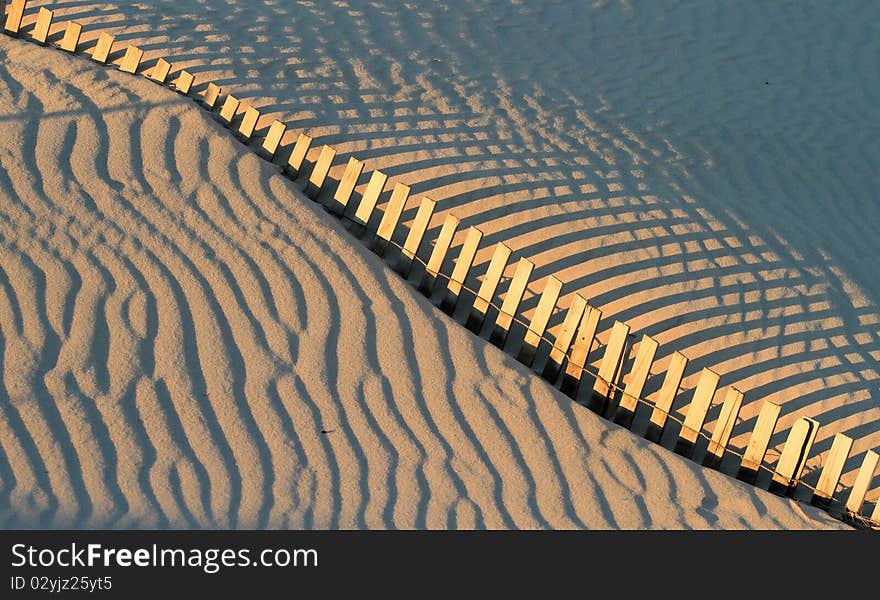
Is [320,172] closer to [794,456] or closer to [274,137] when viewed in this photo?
[274,137]

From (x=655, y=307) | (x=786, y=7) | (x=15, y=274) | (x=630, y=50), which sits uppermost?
(x=786, y=7)

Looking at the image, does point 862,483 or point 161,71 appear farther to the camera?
point 161,71

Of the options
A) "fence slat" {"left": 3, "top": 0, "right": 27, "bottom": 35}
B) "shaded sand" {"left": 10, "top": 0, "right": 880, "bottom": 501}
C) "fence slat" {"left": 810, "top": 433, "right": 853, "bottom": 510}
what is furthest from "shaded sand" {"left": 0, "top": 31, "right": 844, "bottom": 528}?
"fence slat" {"left": 3, "top": 0, "right": 27, "bottom": 35}

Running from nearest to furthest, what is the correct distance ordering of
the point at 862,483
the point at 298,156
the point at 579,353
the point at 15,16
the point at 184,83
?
the point at 862,483 → the point at 579,353 → the point at 298,156 → the point at 184,83 → the point at 15,16

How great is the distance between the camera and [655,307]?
7.09 meters

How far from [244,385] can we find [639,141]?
443cm

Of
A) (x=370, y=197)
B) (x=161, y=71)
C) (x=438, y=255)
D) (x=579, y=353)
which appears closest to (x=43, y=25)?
(x=161, y=71)

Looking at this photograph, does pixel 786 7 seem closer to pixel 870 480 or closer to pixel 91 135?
pixel 870 480

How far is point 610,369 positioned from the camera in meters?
6.32

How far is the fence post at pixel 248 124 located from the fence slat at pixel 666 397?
11.6 feet

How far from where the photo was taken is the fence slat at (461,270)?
6.59 meters

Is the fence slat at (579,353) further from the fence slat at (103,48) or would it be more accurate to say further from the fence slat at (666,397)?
→ the fence slat at (103,48)

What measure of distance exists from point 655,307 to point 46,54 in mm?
5076

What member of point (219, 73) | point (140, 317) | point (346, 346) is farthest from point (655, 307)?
point (219, 73)
